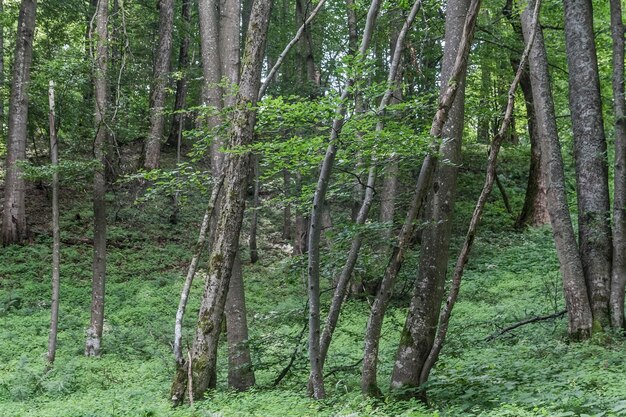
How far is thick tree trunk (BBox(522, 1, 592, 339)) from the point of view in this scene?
748 cm

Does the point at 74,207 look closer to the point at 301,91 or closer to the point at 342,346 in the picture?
the point at 301,91

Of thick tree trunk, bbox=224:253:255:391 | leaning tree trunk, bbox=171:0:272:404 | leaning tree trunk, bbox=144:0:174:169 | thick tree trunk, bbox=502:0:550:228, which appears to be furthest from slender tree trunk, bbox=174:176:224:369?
leaning tree trunk, bbox=144:0:174:169

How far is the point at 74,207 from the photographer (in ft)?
58.9

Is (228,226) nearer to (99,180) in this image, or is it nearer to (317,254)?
(317,254)

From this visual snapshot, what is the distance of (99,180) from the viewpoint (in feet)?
33.7

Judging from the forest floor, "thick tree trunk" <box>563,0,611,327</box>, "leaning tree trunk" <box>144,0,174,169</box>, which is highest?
"leaning tree trunk" <box>144,0,174,169</box>

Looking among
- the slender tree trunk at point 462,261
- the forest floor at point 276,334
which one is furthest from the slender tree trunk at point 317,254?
the slender tree trunk at point 462,261

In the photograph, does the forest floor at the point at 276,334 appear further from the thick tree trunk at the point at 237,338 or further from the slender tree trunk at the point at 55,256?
the slender tree trunk at the point at 55,256

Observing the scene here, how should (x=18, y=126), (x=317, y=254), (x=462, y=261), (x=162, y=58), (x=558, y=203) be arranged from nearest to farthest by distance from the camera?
(x=462, y=261) < (x=317, y=254) < (x=558, y=203) < (x=18, y=126) < (x=162, y=58)

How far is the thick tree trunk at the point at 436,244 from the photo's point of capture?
5.54m

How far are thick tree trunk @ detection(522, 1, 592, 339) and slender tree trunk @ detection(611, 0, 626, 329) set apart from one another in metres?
0.36

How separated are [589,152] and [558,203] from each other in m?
0.89

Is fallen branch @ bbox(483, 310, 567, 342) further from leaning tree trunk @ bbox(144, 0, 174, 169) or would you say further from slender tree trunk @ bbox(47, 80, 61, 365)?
leaning tree trunk @ bbox(144, 0, 174, 169)

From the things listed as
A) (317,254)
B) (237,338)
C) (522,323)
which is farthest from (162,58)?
(317,254)
